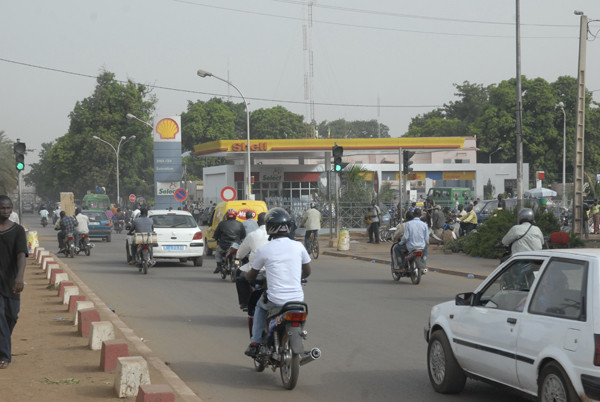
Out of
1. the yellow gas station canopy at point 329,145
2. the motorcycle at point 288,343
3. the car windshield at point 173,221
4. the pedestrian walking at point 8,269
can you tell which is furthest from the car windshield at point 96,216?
the motorcycle at point 288,343

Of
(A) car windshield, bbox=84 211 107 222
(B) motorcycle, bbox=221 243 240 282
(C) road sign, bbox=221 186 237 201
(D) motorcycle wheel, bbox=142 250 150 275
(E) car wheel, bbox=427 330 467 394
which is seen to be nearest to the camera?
(E) car wheel, bbox=427 330 467 394

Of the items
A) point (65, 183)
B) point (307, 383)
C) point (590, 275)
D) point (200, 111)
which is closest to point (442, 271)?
point (307, 383)

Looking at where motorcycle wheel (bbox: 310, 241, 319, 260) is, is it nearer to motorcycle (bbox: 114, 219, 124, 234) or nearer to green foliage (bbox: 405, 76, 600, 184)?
motorcycle (bbox: 114, 219, 124, 234)

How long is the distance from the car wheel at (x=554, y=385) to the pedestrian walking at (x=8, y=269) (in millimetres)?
5040

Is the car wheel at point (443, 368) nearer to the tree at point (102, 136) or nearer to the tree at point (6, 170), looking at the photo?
the tree at point (6, 170)

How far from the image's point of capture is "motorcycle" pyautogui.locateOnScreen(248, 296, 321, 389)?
7.19m

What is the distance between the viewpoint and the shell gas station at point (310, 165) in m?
53.8

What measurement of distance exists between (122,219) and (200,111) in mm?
53187

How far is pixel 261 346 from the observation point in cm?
770

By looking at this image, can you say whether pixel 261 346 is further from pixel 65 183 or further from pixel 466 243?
pixel 65 183

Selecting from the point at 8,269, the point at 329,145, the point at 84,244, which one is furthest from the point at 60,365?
the point at 329,145

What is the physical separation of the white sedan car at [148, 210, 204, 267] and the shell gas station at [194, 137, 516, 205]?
16.5 metres

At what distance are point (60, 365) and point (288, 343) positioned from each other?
8.60 ft

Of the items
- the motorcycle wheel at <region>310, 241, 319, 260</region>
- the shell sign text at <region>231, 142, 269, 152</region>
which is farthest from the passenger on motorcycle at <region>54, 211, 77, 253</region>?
the shell sign text at <region>231, 142, 269, 152</region>
